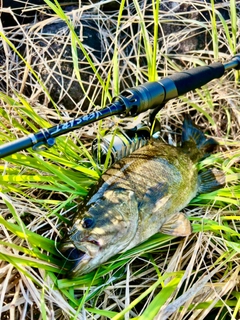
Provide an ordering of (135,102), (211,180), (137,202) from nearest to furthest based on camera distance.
Answer: (135,102), (137,202), (211,180)

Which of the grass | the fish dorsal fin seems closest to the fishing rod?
the grass

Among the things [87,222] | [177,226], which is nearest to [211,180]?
[177,226]

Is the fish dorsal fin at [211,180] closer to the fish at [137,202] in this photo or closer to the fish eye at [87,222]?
the fish at [137,202]

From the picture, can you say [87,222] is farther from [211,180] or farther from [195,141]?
[195,141]

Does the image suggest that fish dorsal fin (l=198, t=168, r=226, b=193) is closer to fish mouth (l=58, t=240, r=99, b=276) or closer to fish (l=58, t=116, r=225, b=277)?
fish (l=58, t=116, r=225, b=277)

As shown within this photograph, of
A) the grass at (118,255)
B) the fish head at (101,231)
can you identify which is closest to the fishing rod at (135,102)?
the grass at (118,255)
